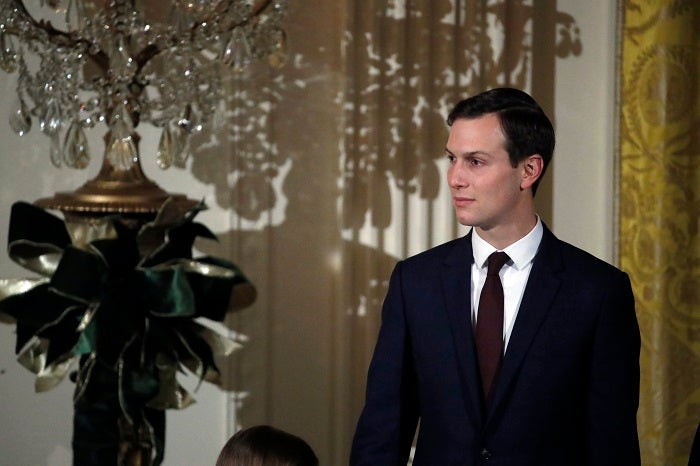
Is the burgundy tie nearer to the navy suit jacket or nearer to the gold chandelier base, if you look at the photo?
the navy suit jacket

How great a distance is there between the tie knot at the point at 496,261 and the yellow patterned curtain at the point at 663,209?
3.25 feet

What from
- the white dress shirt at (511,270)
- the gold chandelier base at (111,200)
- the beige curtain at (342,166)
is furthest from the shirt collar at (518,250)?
the beige curtain at (342,166)

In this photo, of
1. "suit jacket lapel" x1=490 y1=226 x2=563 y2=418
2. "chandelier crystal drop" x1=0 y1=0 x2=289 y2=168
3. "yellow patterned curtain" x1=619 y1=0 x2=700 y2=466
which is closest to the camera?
"suit jacket lapel" x1=490 y1=226 x2=563 y2=418

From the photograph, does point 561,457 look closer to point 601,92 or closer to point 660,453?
point 660,453

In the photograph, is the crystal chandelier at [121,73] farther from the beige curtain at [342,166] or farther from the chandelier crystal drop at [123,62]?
the beige curtain at [342,166]

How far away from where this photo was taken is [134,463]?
2580 mm

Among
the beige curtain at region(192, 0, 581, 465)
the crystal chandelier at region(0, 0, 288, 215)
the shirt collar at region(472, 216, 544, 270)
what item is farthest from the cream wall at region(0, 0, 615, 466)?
the shirt collar at region(472, 216, 544, 270)

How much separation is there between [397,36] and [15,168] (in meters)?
1.05

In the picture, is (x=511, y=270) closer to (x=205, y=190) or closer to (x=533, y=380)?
(x=533, y=380)

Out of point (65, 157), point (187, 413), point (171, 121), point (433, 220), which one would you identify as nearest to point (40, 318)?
point (65, 157)

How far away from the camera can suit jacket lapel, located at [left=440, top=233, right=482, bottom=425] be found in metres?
2.13

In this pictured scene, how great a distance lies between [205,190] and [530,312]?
1.22m

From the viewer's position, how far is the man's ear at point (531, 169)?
2.16m

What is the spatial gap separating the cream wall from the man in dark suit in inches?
38.7
